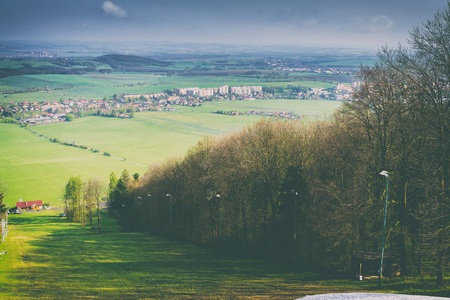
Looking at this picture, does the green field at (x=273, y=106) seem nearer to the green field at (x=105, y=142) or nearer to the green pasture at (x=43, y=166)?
the green field at (x=105, y=142)

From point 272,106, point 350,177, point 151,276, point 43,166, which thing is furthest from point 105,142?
point 350,177

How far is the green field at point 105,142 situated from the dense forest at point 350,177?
182ft

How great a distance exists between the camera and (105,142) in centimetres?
15488

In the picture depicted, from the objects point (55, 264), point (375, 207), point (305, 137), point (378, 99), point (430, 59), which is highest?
point (430, 59)

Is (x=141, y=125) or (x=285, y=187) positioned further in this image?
(x=141, y=125)

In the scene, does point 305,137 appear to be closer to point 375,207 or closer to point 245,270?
point 375,207

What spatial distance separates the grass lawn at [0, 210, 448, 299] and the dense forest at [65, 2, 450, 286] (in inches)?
130

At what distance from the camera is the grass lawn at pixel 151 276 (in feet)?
70.2

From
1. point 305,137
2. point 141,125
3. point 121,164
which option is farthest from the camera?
point 141,125

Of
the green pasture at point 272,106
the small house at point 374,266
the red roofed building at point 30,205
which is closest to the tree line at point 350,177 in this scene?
the small house at point 374,266

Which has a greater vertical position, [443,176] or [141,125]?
[141,125]

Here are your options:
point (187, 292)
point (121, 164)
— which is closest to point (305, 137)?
point (187, 292)

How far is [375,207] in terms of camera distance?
25125 millimetres

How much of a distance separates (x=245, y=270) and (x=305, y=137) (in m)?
15.0
